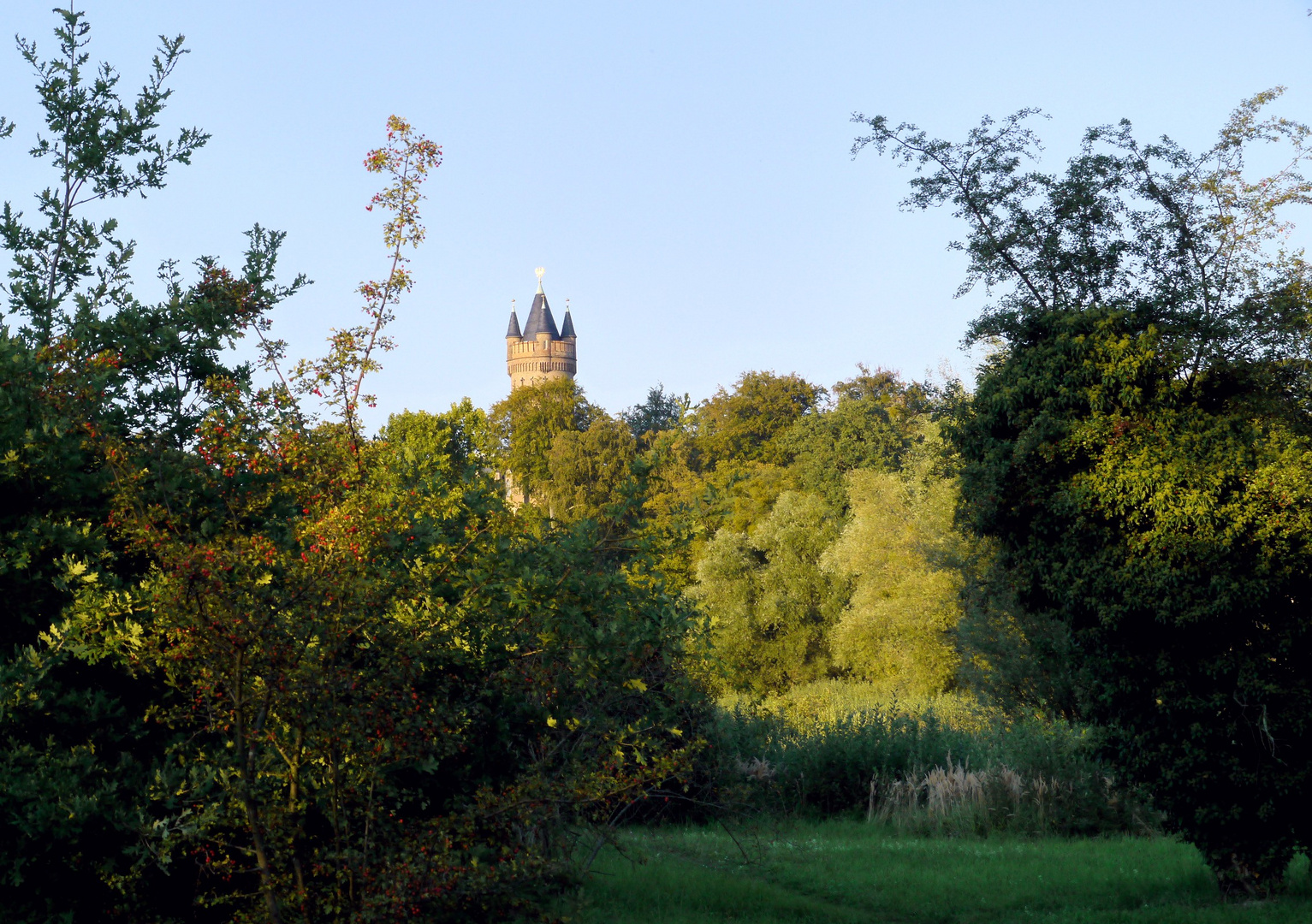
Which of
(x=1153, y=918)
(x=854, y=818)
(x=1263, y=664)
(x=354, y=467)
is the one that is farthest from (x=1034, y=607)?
(x=354, y=467)

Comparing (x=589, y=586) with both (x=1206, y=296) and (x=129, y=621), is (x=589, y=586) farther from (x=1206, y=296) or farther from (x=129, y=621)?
(x=1206, y=296)

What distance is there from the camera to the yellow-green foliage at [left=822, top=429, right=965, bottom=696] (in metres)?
34.5

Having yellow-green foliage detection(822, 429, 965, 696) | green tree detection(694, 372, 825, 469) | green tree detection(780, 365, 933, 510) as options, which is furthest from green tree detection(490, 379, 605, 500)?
yellow-green foliage detection(822, 429, 965, 696)

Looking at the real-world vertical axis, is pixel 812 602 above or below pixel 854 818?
above

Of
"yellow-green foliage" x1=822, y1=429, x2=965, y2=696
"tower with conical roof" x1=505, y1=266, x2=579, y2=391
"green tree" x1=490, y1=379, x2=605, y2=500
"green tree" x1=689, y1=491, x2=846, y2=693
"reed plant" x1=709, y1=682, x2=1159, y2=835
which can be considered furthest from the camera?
"tower with conical roof" x1=505, y1=266, x2=579, y2=391

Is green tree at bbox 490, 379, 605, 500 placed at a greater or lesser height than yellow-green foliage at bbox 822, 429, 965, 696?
greater

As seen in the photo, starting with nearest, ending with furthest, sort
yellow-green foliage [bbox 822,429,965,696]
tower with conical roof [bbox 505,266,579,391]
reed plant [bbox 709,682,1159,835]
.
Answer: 1. reed plant [bbox 709,682,1159,835]
2. yellow-green foliage [bbox 822,429,965,696]
3. tower with conical roof [bbox 505,266,579,391]

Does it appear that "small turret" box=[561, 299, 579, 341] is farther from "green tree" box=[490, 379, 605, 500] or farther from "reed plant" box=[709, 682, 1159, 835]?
"reed plant" box=[709, 682, 1159, 835]

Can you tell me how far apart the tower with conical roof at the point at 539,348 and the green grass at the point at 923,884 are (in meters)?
114

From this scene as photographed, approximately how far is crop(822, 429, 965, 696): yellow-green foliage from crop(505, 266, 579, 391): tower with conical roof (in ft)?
297

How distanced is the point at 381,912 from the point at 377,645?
1.28 m

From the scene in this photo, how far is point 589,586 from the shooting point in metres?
6.45

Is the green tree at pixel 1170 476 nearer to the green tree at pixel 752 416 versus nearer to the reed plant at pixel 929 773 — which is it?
the reed plant at pixel 929 773

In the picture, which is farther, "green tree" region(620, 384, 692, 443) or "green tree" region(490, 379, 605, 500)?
"green tree" region(620, 384, 692, 443)
